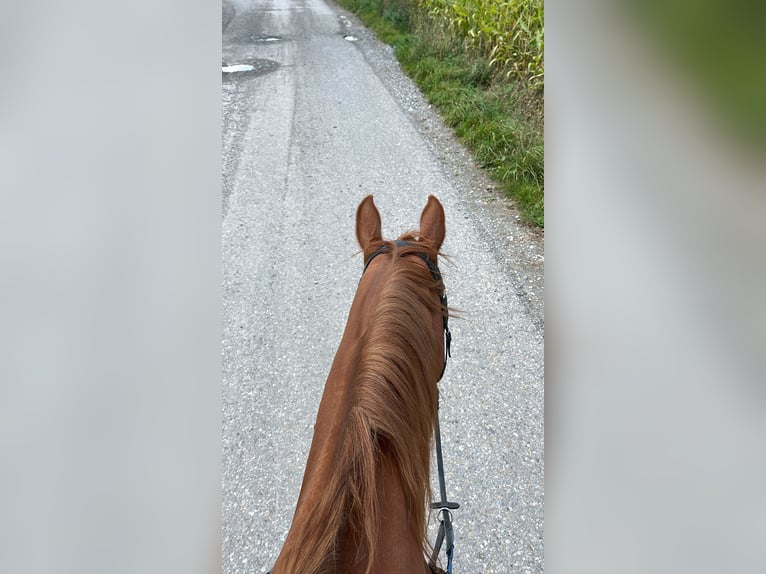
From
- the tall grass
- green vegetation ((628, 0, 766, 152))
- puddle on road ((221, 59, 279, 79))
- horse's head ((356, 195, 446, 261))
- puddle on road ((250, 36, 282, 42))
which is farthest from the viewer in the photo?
puddle on road ((250, 36, 282, 42))

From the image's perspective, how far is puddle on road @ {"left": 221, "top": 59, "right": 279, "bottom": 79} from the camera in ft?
16.6

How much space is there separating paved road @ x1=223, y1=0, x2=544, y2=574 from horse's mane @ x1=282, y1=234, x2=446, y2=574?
84 centimetres

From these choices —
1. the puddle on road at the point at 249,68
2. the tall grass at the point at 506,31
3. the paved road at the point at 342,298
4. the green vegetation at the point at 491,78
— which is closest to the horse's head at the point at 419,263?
the paved road at the point at 342,298

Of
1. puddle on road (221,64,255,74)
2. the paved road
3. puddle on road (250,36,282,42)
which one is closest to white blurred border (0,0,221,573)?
the paved road

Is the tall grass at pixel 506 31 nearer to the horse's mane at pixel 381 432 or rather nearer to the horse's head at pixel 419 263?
the horse's head at pixel 419 263

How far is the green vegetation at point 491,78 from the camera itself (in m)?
3.16

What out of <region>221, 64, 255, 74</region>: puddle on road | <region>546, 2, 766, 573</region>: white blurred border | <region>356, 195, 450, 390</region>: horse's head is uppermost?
<region>221, 64, 255, 74</region>: puddle on road

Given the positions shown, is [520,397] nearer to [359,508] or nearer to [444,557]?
[444,557]

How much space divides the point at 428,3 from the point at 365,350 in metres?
5.93

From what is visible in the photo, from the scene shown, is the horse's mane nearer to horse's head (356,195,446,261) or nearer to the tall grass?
horse's head (356,195,446,261)

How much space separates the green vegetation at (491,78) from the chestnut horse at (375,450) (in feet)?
6.31

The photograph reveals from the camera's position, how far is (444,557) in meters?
1.50

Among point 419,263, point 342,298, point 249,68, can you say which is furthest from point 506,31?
point 419,263

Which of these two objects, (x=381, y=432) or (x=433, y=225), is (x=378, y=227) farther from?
(x=381, y=432)
